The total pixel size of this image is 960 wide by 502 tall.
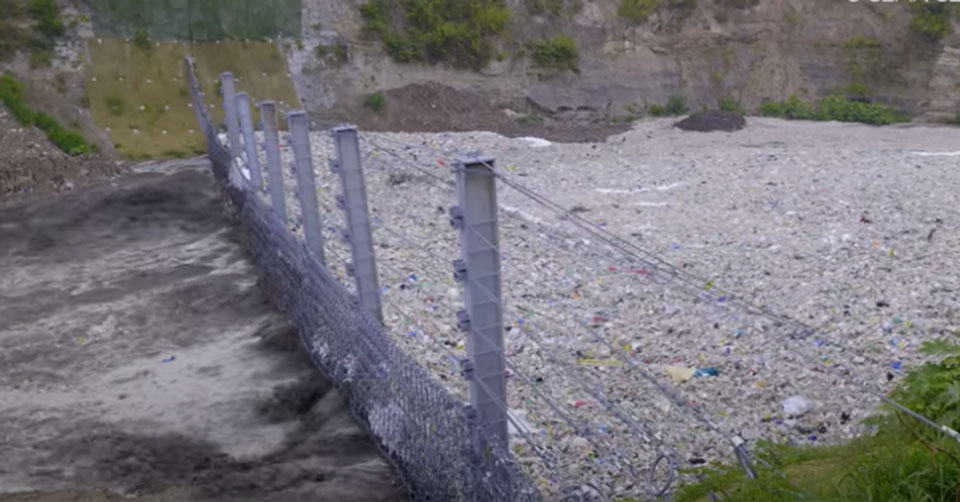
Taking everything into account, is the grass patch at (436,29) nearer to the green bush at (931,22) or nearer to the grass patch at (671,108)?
the grass patch at (671,108)

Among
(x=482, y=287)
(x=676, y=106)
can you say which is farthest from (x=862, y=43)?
(x=482, y=287)

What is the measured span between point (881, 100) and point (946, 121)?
64.4 inches

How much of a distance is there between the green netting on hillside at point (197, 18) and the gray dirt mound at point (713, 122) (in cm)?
786

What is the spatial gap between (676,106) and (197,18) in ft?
32.7

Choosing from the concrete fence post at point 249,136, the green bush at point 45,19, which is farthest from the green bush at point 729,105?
the concrete fence post at point 249,136

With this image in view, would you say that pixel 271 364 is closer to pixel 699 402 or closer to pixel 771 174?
pixel 699 402

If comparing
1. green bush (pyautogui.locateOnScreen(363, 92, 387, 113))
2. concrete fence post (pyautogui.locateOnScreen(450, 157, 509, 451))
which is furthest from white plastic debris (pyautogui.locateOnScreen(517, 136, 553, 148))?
concrete fence post (pyautogui.locateOnScreen(450, 157, 509, 451))

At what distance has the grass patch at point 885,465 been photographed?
8.01 feet

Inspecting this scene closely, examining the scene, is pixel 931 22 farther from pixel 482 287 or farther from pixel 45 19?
pixel 482 287

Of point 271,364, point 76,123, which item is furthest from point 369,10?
point 271,364

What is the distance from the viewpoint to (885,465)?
258 cm

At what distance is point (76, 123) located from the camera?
14.9 m

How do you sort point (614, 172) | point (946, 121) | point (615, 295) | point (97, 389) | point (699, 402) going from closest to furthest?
1. point (699, 402)
2. point (97, 389)
3. point (615, 295)
4. point (614, 172)
5. point (946, 121)

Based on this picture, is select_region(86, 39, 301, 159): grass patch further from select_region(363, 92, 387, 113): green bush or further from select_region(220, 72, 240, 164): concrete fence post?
select_region(220, 72, 240, 164): concrete fence post
